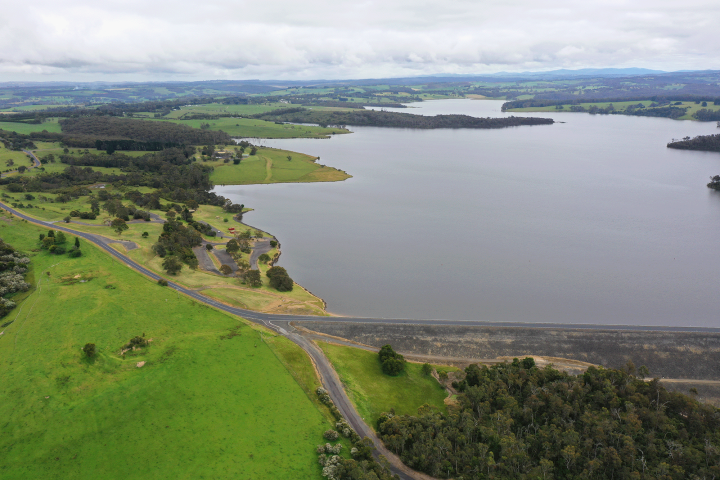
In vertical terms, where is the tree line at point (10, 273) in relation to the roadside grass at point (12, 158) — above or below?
below

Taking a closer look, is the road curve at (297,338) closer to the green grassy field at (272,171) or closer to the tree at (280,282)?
the tree at (280,282)

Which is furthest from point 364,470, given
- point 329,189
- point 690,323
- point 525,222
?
point 329,189

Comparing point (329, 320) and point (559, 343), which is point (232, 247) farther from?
point (559, 343)

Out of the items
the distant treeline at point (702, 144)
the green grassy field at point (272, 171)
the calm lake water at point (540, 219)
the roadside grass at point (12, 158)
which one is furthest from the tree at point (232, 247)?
the distant treeline at point (702, 144)

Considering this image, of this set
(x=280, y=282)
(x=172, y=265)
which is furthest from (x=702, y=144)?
(x=172, y=265)

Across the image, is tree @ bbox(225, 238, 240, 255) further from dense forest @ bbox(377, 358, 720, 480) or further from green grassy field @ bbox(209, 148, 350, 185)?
green grassy field @ bbox(209, 148, 350, 185)

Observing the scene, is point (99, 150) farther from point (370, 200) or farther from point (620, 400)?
point (620, 400)
